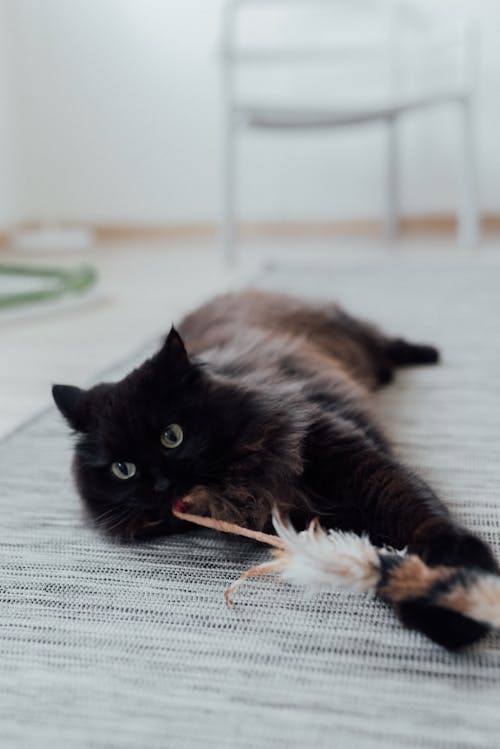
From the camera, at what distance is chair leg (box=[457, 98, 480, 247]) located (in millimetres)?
3922

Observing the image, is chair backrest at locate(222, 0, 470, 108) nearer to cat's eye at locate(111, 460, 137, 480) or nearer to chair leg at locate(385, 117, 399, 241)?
chair leg at locate(385, 117, 399, 241)

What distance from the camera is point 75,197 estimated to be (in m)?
5.05

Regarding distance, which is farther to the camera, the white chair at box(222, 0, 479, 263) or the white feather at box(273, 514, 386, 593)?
the white chair at box(222, 0, 479, 263)

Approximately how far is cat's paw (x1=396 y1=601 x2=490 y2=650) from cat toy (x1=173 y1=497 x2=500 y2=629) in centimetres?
2

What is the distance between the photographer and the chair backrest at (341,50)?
443cm

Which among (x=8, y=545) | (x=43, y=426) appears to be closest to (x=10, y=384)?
(x=43, y=426)

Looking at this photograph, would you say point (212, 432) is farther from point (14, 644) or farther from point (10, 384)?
point (10, 384)

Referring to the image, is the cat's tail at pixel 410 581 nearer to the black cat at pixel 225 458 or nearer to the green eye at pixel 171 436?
the black cat at pixel 225 458

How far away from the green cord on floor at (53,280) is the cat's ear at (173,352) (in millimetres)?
1848

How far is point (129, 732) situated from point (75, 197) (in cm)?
459

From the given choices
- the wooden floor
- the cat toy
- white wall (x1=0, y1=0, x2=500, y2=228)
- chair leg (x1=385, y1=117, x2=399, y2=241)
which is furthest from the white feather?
white wall (x1=0, y1=0, x2=500, y2=228)

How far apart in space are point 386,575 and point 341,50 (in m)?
4.13

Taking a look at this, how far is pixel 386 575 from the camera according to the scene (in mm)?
885

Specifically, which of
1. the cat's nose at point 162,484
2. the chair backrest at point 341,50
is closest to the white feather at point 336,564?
the cat's nose at point 162,484
